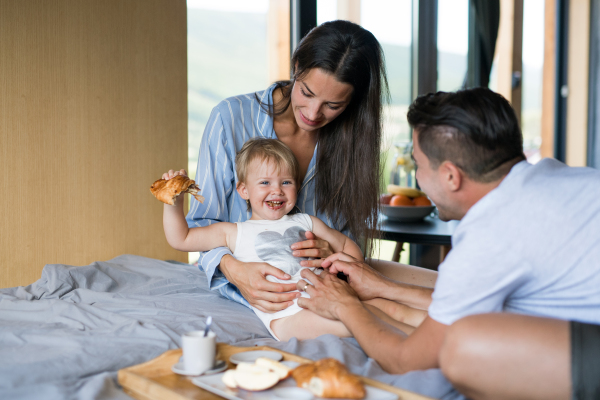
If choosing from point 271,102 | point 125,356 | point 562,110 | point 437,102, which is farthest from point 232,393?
point 562,110

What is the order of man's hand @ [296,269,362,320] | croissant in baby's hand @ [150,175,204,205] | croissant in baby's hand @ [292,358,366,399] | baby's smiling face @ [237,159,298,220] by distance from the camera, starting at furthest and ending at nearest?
baby's smiling face @ [237,159,298,220]
croissant in baby's hand @ [150,175,204,205]
man's hand @ [296,269,362,320]
croissant in baby's hand @ [292,358,366,399]

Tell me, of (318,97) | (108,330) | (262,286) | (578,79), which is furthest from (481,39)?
(108,330)

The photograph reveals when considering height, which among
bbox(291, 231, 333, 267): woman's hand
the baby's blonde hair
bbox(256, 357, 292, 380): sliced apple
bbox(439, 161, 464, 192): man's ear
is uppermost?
the baby's blonde hair

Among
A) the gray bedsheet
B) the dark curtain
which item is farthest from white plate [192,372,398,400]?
the dark curtain

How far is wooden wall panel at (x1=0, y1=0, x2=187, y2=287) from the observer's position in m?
2.08

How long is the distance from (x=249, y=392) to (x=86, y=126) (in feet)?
5.73

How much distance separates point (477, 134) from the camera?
1167 mm

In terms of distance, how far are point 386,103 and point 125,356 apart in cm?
148

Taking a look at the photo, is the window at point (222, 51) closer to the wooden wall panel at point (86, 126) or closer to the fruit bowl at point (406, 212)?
the wooden wall panel at point (86, 126)

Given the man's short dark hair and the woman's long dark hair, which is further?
the woman's long dark hair

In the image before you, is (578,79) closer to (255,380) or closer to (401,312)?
(401,312)

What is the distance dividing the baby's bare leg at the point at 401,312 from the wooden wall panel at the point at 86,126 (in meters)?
1.41

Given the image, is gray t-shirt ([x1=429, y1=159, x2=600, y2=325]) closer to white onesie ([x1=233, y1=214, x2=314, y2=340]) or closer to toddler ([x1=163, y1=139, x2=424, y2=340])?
toddler ([x1=163, y1=139, x2=424, y2=340])

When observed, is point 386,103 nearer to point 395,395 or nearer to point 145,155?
point 145,155
